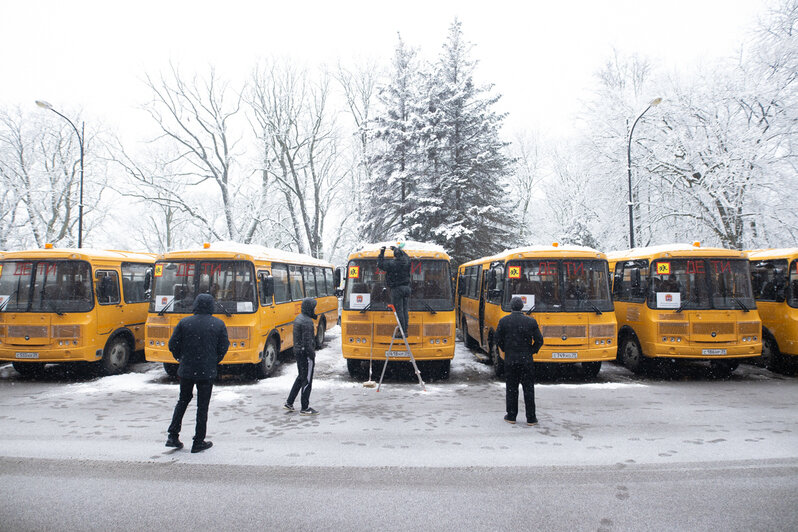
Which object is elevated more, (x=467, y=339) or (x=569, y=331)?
(x=569, y=331)

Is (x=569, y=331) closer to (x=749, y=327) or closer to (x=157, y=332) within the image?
(x=749, y=327)

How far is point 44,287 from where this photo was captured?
398 inches

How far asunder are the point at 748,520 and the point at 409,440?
3.58 meters

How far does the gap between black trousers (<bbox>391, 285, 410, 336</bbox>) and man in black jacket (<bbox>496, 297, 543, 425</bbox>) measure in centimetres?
291

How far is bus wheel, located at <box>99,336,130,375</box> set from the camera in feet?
35.1

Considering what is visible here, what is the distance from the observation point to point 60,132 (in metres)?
31.8

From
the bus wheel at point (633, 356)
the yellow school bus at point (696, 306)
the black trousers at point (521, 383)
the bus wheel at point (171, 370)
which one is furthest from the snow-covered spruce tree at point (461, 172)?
the black trousers at point (521, 383)

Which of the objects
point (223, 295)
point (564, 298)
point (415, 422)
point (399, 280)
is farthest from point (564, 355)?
point (223, 295)

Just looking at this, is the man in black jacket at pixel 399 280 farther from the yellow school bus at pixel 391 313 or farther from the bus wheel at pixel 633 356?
the bus wheel at pixel 633 356

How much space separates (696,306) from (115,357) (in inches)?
525

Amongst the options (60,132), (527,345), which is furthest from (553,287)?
(60,132)

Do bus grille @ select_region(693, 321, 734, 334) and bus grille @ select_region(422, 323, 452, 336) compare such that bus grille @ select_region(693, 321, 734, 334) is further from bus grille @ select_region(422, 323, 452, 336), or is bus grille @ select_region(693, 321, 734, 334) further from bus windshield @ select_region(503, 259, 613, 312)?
bus grille @ select_region(422, 323, 452, 336)

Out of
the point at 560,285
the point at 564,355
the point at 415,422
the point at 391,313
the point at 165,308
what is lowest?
the point at 415,422

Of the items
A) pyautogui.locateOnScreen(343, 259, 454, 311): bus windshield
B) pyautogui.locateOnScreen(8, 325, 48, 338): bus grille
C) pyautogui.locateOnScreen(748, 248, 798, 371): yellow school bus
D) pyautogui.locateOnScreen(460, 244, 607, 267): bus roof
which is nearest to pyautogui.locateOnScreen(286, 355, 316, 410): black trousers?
pyautogui.locateOnScreen(343, 259, 454, 311): bus windshield
